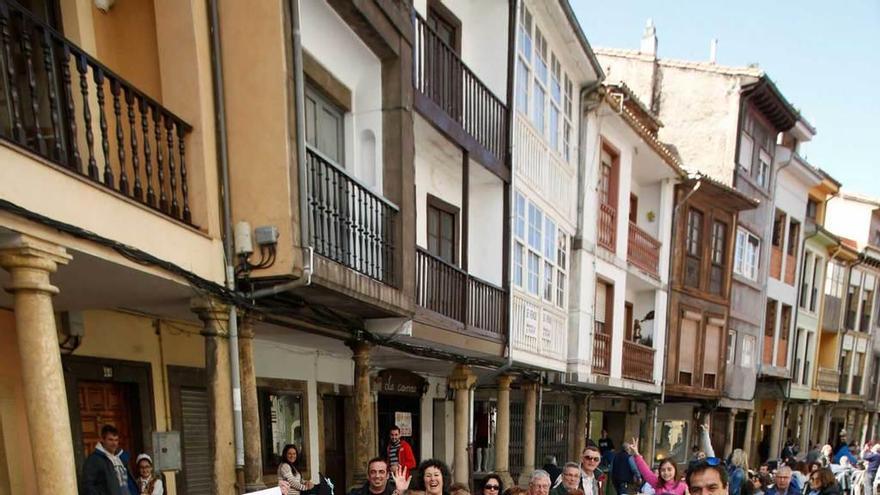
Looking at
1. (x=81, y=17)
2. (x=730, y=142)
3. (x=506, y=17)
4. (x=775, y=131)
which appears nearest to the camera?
(x=81, y=17)

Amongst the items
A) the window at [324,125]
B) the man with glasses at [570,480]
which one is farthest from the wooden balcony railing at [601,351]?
the window at [324,125]

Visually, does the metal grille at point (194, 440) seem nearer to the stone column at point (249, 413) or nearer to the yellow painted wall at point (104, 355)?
the yellow painted wall at point (104, 355)

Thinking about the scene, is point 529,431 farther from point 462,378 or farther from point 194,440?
point 194,440

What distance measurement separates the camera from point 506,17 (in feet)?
33.7

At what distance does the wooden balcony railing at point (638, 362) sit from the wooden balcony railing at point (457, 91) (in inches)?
310

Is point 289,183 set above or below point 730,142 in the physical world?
below

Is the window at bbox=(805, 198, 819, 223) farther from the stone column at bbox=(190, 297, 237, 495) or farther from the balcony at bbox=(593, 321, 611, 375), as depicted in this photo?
the stone column at bbox=(190, 297, 237, 495)

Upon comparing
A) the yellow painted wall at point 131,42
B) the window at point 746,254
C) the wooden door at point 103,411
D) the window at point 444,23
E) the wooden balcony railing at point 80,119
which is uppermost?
the window at point 746,254

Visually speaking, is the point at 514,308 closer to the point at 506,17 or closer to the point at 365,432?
the point at 365,432

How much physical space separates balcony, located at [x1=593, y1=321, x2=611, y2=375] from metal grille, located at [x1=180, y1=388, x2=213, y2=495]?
898 cm

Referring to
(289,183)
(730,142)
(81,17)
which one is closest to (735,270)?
(730,142)

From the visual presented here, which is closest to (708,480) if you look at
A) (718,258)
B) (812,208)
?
(718,258)

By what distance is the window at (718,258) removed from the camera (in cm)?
1967

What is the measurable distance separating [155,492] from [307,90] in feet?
14.9
